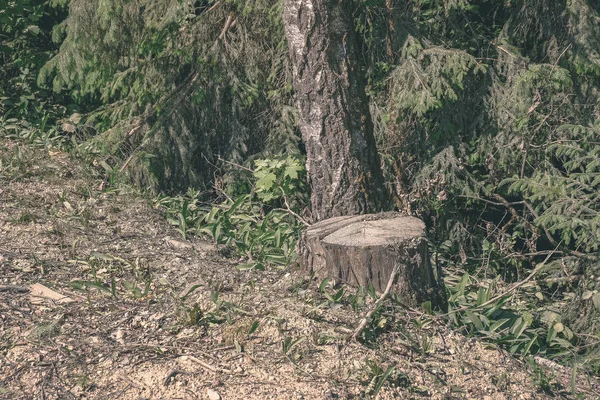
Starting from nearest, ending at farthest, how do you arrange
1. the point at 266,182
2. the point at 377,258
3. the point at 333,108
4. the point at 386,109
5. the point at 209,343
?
the point at 209,343
the point at 377,258
the point at 333,108
the point at 266,182
the point at 386,109

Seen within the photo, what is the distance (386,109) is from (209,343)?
3.55m

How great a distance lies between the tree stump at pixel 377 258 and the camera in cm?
484

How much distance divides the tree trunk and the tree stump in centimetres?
113

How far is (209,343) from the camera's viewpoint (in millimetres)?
4480

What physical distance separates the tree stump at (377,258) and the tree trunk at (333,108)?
3.69 ft

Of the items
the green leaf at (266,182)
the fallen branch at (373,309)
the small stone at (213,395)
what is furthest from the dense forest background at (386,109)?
the small stone at (213,395)

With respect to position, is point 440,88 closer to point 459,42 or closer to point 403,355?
point 459,42

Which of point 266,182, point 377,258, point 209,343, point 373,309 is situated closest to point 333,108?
point 266,182

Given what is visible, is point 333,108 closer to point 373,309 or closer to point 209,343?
point 373,309

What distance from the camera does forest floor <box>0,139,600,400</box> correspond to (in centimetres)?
423

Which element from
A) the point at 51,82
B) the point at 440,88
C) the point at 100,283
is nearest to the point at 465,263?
the point at 440,88

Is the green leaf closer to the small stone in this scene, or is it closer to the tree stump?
the tree stump

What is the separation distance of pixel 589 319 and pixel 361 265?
170 centimetres

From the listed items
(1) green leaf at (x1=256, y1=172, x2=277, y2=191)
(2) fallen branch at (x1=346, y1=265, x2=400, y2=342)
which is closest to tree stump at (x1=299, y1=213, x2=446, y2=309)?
(2) fallen branch at (x1=346, y1=265, x2=400, y2=342)
